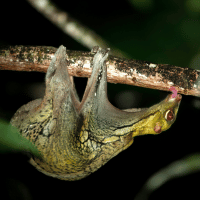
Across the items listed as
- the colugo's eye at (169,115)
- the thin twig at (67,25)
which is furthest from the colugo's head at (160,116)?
the thin twig at (67,25)

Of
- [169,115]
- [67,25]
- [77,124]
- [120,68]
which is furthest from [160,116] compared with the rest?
[67,25]

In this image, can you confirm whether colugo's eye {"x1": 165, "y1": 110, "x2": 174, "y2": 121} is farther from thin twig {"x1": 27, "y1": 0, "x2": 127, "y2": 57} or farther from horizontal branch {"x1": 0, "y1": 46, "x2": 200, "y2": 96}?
thin twig {"x1": 27, "y1": 0, "x2": 127, "y2": 57}

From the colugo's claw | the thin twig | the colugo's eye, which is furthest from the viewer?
the thin twig

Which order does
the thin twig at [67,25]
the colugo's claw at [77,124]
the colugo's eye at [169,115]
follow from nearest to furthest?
the colugo's claw at [77,124] < the colugo's eye at [169,115] < the thin twig at [67,25]

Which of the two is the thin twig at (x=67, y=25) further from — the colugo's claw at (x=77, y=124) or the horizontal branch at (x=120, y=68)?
the colugo's claw at (x=77, y=124)

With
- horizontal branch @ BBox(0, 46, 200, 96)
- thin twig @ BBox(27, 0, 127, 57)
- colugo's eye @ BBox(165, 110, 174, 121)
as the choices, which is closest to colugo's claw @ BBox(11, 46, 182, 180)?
colugo's eye @ BBox(165, 110, 174, 121)

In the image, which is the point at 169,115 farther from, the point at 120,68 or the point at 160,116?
the point at 120,68
